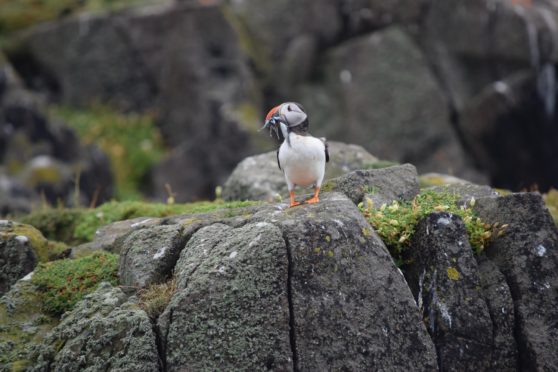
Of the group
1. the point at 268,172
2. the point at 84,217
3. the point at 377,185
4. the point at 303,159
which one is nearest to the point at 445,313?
the point at 377,185

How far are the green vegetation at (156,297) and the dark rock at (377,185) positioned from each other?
2634 millimetres

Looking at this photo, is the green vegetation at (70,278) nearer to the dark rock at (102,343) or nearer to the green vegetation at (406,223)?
the dark rock at (102,343)

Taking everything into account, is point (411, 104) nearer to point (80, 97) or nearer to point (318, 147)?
point (80, 97)

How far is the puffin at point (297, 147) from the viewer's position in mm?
8422

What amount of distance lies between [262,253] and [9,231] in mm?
3834

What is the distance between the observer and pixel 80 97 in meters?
28.6

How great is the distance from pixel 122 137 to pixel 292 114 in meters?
20.2

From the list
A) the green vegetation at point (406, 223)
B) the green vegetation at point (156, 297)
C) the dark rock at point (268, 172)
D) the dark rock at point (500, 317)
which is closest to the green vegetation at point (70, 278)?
the green vegetation at point (156, 297)

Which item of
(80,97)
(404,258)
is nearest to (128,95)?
(80,97)

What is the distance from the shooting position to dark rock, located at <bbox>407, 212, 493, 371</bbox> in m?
7.54

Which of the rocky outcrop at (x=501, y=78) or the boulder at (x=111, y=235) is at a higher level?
the rocky outcrop at (x=501, y=78)

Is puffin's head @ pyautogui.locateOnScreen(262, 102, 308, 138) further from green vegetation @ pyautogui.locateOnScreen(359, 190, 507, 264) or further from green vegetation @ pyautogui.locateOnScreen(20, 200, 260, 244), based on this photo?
green vegetation @ pyautogui.locateOnScreen(20, 200, 260, 244)

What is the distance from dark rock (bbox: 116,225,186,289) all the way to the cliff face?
1cm

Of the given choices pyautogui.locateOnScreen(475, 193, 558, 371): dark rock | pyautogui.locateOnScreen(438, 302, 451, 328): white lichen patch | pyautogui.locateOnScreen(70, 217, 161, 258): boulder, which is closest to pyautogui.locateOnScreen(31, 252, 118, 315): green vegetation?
pyautogui.locateOnScreen(70, 217, 161, 258): boulder
